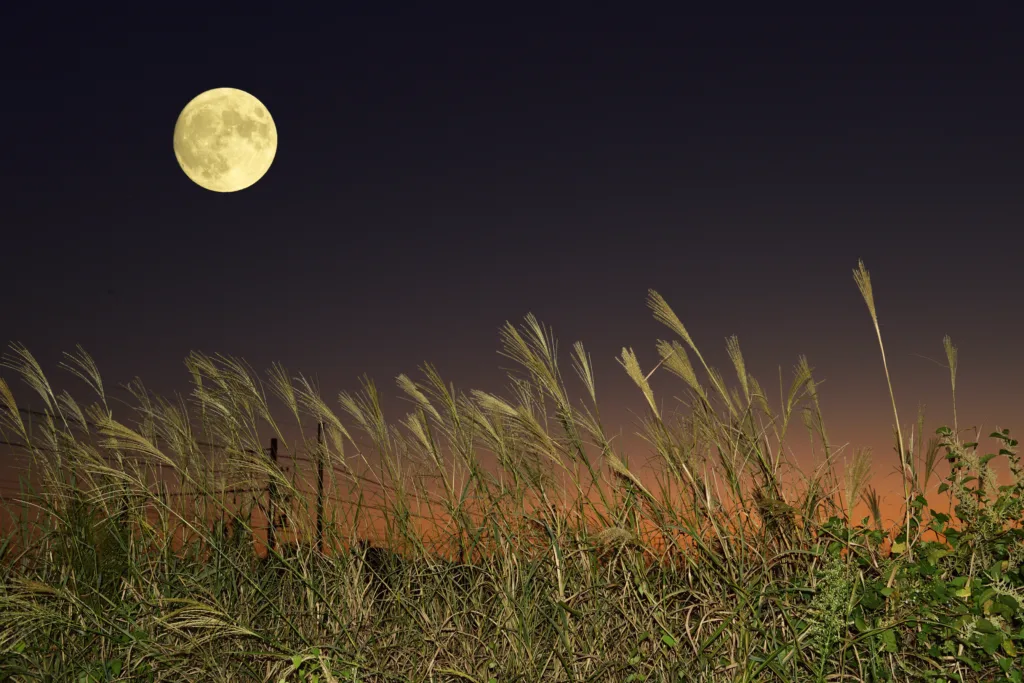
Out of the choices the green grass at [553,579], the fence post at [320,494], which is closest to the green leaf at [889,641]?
the green grass at [553,579]

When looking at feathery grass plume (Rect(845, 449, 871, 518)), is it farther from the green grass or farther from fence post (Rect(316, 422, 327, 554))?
fence post (Rect(316, 422, 327, 554))

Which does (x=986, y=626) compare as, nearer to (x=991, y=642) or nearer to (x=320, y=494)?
(x=991, y=642)

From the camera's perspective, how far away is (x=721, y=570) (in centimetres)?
327

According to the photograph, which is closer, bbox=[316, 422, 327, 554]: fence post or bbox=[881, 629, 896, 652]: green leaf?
bbox=[881, 629, 896, 652]: green leaf

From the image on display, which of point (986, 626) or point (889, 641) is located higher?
point (986, 626)

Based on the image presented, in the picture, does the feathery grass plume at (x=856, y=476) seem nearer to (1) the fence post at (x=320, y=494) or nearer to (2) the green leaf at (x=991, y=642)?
(2) the green leaf at (x=991, y=642)

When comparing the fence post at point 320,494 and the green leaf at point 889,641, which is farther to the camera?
the fence post at point 320,494

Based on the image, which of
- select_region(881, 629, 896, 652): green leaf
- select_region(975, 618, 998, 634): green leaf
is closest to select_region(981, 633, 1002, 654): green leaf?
select_region(975, 618, 998, 634): green leaf

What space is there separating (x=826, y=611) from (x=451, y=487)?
159 centimetres

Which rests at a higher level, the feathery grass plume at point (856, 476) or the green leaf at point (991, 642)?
the feathery grass plume at point (856, 476)

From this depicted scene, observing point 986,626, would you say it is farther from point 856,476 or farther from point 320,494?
point 320,494

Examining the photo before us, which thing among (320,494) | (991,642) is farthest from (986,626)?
(320,494)

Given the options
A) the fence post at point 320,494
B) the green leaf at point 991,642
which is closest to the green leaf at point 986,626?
the green leaf at point 991,642

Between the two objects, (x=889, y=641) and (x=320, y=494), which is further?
(x=320, y=494)
